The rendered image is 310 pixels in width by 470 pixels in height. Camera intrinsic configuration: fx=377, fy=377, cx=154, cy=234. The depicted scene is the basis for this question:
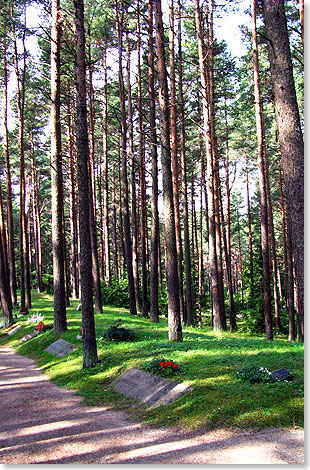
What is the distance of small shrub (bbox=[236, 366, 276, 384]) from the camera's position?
6438mm

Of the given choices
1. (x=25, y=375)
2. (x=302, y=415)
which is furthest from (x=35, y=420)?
(x=302, y=415)

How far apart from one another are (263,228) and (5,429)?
13.9m

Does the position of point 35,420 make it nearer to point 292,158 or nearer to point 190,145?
point 292,158

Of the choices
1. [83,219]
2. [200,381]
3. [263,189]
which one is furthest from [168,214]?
[263,189]

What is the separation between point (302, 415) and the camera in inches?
204

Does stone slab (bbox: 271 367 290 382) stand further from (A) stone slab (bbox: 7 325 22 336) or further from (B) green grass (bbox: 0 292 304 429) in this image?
(A) stone slab (bbox: 7 325 22 336)

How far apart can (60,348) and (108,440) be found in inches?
277

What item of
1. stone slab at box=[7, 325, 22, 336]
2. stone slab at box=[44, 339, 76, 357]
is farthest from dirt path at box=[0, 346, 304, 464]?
stone slab at box=[7, 325, 22, 336]

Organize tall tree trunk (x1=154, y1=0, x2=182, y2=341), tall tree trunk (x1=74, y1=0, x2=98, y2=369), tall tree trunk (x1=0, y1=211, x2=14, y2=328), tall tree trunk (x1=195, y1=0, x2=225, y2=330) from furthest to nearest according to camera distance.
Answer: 1. tall tree trunk (x1=0, y1=211, x2=14, y2=328)
2. tall tree trunk (x1=195, y1=0, x2=225, y2=330)
3. tall tree trunk (x1=154, y1=0, x2=182, y2=341)
4. tall tree trunk (x1=74, y1=0, x2=98, y2=369)

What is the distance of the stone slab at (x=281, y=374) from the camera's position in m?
6.38

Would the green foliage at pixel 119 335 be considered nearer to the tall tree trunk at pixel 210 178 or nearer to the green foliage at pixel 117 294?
the tall tree trunk at pixel 210 178

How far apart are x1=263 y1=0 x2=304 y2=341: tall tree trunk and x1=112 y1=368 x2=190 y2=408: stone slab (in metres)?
2.87

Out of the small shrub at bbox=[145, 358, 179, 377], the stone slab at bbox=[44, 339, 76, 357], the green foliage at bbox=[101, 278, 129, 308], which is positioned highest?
the small shrub at bbox=[145, 358, 179, 377]

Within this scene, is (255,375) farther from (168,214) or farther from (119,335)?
(119,335)
